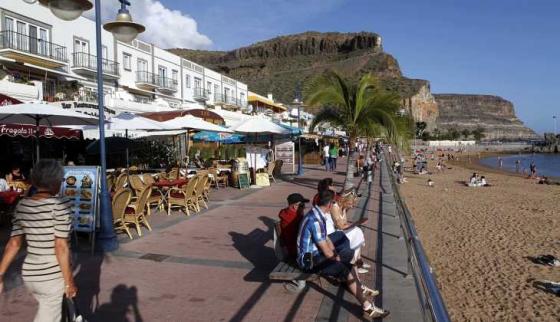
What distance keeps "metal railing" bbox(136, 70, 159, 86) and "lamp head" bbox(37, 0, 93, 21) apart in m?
26.7

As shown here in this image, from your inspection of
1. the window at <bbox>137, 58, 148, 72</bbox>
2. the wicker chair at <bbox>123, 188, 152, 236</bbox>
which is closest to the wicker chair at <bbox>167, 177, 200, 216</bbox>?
the wicker chair at <bbox>123, 188, 152, 236</bbox>

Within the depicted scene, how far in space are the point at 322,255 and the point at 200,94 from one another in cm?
3662

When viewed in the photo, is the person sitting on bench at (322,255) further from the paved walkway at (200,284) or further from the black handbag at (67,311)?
the black handbag at (67,311)

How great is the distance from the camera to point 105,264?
585 centimetres

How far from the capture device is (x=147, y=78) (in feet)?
105

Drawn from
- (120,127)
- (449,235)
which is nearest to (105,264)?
(120,127)

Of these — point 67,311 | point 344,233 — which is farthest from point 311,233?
point 67,311

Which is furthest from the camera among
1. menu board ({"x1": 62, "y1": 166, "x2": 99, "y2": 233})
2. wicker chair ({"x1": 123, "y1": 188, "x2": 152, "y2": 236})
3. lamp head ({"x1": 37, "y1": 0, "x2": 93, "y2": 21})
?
wicker chair ({"x1": 123, "y1": 188, "x2": 152, "y2": 236})

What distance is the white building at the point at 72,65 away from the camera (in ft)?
66.7

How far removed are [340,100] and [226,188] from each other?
15.0 ft

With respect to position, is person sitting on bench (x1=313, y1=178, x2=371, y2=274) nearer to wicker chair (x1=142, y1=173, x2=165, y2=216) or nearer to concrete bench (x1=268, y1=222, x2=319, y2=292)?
concrete bench (x1=268, y1=222, x2=319, y2=292)

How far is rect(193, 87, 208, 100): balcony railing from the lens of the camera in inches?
1549

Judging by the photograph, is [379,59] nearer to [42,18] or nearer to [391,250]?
[42,18]

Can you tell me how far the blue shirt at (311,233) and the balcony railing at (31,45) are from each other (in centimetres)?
2143
